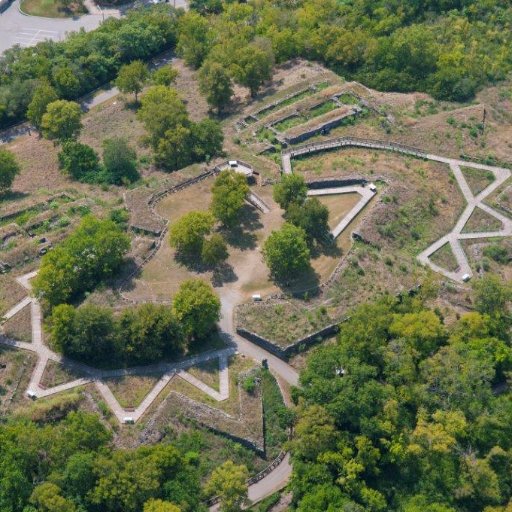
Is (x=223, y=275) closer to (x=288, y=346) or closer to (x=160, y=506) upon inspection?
(x=288, y=346)

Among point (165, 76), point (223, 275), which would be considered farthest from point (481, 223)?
point (165, 76)

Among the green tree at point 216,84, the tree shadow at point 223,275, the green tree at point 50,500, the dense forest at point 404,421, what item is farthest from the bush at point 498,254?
the green tree at point 50,500

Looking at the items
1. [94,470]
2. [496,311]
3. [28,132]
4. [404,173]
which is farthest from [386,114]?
[94,470]

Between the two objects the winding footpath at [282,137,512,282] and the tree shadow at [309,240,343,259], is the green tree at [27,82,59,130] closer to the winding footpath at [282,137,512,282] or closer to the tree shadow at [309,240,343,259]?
the winding footpath at [282,137,512,282]

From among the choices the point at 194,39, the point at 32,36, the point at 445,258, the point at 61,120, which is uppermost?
the point at 32,36

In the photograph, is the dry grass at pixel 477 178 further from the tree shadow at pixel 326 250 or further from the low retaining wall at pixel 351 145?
the tree shadow at pixel 326 250

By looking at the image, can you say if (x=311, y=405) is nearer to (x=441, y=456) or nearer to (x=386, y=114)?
(x=441, y=456)
